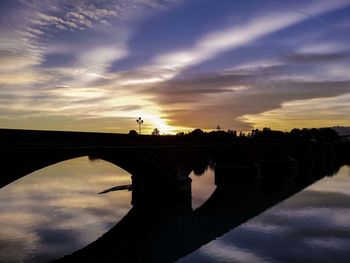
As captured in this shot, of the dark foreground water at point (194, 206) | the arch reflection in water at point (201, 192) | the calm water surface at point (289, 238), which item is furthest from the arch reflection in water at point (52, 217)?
the calm water surface at point (289, 238)

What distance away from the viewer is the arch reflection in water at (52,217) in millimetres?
20047

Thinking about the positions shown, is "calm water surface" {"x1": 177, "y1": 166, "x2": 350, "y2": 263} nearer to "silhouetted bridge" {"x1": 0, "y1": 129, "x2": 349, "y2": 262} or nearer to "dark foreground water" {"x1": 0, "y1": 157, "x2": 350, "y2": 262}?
"dark foreground water" {"x1": 0, "y1": 157, "x2": 350, "y2": 262}

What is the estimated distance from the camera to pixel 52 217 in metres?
27.4

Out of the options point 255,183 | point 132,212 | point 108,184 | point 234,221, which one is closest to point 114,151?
point 132,212

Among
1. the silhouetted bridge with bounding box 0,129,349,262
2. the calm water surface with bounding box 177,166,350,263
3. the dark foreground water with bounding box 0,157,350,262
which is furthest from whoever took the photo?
the silhouetted bridge with bounding box 0,129,349,262

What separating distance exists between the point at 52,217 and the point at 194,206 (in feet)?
41.3

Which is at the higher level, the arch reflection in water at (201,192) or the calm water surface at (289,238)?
the calm water surface at (289,238)

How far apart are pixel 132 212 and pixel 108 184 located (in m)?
16.6

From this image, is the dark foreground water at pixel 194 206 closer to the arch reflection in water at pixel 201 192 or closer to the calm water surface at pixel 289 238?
the calm water surface at pixel 289 238

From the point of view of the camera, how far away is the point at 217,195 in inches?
1608

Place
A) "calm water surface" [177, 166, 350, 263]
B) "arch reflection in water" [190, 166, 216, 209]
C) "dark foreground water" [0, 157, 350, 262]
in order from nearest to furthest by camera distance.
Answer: "calm water surface" [177, 166, 350, 263] < "dark foreground water" [0, 157, 350, 262] < "arch reflection in water" [190, 166, 216, 209]

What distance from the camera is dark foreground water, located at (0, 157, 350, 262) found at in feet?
63.5

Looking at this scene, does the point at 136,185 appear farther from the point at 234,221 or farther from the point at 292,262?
the point at 292,262

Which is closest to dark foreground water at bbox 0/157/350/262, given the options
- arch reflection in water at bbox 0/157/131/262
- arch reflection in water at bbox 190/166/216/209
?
arch reflection in water at bbox 0/157/131/262
